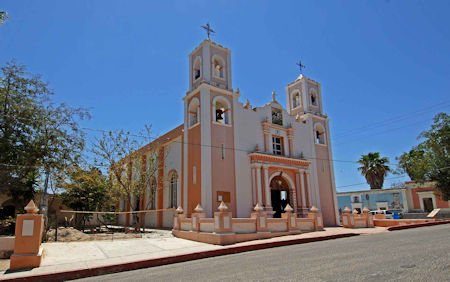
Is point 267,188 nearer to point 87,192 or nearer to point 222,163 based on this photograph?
point 222,163

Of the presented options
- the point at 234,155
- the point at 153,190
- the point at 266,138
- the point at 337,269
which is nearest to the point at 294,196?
the point at 266,138

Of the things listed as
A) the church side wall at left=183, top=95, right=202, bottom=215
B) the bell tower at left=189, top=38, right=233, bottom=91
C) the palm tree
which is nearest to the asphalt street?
the church side wall at left=183, top=95, right=202, bottom=215

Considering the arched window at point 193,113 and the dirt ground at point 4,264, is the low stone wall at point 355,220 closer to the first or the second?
the arched window at point 193,113

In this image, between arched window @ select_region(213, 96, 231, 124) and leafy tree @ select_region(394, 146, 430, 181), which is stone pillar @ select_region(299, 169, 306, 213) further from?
leafy tree @ select_region(394, 146, 430, 181)

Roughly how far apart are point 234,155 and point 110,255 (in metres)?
10.0

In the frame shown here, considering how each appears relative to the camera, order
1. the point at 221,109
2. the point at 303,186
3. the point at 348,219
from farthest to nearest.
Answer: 1. the point at 303,186
2. the point at 221,109
3. the point at 348,219

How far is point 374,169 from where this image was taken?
3841 centimetres

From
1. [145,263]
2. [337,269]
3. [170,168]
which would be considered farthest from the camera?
[170,168]

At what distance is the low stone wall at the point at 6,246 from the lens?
9070 millimetres

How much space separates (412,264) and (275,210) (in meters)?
14.4

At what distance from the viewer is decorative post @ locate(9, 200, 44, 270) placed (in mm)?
8078

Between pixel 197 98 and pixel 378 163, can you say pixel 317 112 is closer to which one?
pixel 197 98

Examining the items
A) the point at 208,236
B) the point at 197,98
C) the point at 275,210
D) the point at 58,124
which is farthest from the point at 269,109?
the point at 58,124

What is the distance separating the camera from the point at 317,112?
82.2 ft
